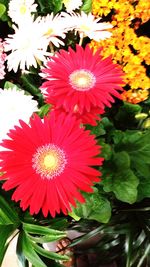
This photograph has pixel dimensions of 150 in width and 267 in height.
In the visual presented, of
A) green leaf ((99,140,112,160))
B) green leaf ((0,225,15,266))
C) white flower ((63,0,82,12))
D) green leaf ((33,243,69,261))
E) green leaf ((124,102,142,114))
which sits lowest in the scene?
green leaf ((33,243,69,261))

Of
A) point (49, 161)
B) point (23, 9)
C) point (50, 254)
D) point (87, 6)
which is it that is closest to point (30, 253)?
point (50, 254)

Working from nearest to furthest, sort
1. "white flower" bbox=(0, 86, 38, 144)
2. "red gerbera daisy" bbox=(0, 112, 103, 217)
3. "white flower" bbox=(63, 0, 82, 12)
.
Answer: "red gerbera daisy" bbox=(0, 112, 103, 217)
"white flower" bbox=(0, 86, 38, 144)
"white flower" bbox=(63, 0, 82, 12)

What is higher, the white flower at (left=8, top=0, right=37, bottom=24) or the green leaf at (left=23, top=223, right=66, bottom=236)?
the white flower at (left=8, top=0, right=37, bottom=24)

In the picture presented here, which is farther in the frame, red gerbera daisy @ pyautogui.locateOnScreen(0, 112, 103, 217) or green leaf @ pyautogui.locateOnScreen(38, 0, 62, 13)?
green leaf @ pyautogui.locateOnScreen(38, 0, 62, 13)

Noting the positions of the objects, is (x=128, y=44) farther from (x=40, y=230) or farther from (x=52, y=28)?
(x=40, y=230)

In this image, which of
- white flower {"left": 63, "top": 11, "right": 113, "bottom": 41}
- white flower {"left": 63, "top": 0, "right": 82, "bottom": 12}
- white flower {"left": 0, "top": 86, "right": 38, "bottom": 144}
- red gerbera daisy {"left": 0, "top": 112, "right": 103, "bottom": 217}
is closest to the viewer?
red gerbera daisy {"left": 0, "top": 112, "right": 103, "bottom": 217}

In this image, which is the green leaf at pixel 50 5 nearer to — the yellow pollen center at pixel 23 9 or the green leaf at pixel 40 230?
the yellow pollen center at pixel 23 9

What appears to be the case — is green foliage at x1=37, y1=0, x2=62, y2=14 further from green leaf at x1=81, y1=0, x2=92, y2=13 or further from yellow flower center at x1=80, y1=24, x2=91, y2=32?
yellow flower center at x1=80, y1=24, x2=91, y2=32

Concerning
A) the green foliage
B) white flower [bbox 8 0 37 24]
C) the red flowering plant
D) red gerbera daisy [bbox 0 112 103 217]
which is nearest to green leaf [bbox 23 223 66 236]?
A: the red flowering plant

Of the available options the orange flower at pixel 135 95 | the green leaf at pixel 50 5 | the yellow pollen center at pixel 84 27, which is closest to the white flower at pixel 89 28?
the yellow pollen center at pixel 84 27
